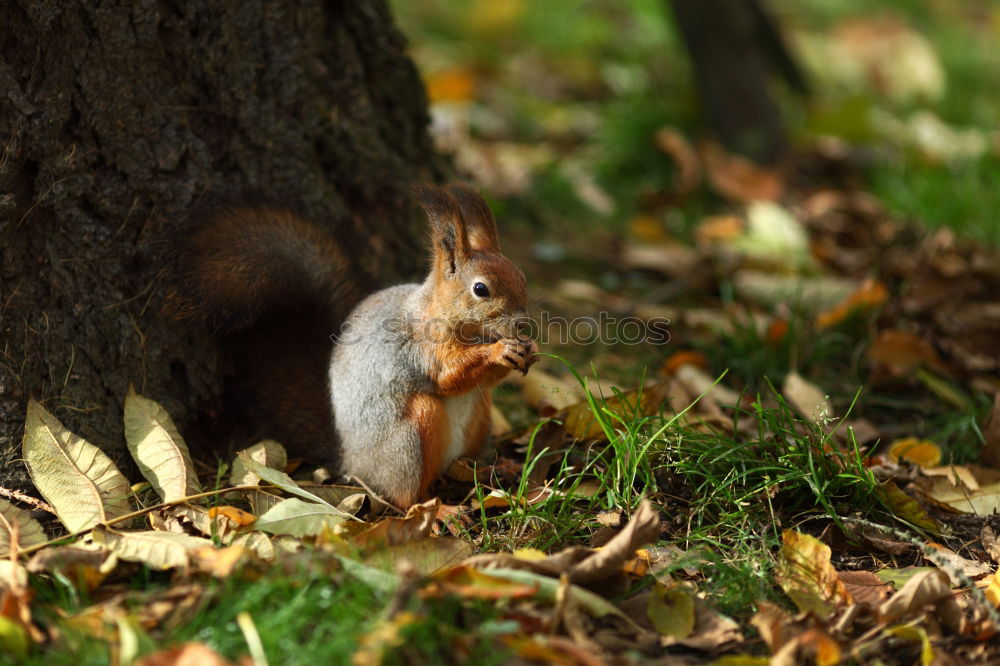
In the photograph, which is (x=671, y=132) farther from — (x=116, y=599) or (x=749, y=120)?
(x=116, y=599)

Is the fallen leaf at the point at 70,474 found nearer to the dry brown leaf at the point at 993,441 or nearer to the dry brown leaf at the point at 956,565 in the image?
the dry brown leaf at the point at 956,565

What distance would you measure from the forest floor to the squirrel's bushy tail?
0.25 meters

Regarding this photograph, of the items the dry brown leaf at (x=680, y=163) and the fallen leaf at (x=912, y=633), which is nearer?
the fallen leaf at (x=912, y=633)

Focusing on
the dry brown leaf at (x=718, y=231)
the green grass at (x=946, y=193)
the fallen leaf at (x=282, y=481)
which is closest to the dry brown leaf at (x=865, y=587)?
the fallen leaf at (x=282, y=481)

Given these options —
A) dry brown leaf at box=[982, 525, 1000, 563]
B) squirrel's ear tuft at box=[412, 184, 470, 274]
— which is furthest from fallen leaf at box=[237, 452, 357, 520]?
dry brown leaf at box=[982, 525, 1000, 563]

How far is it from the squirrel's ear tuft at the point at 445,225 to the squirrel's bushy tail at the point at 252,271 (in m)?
0.33

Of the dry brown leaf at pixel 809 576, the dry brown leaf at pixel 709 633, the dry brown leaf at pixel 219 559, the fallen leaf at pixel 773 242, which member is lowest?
the fallen leaf at pixel 773 242

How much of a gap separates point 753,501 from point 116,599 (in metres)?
1.10

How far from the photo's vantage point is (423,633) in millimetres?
1262

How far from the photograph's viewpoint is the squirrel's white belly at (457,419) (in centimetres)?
192

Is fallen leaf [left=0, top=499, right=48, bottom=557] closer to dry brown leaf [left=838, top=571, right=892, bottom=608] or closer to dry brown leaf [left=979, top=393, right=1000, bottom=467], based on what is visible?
dry brown leaf [left=838, top=571, right=892, bottom=608]

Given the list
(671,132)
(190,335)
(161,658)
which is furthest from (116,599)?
(671,132)

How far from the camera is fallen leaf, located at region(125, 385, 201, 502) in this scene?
1.75 m

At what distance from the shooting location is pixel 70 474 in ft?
5.59
